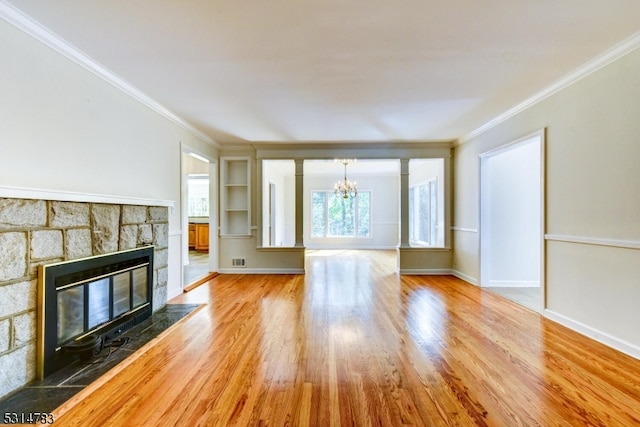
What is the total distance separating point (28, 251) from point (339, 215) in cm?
860

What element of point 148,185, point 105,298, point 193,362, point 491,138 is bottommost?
point 193,362

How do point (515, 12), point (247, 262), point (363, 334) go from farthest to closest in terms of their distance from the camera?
point (247, 262) < point (363, 334) < point (515, 12)

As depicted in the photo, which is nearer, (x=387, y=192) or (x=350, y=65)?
(x=350, y=65)

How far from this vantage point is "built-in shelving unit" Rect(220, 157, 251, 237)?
227 inches

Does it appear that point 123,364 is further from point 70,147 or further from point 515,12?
point 515,12

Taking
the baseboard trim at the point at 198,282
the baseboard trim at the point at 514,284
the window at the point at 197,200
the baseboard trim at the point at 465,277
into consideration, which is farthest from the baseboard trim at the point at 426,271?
the window at the point at 197,200

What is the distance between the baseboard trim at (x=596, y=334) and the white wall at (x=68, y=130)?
14.7 ft

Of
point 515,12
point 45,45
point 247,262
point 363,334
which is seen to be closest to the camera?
point 515,12

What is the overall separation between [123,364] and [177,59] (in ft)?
8.07

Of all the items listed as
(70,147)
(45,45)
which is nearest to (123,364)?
(70,147)

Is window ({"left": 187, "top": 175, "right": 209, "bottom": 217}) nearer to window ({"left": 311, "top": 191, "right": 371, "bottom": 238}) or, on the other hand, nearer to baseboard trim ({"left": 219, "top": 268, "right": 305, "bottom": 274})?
window ({"left": 311, "top": 191, "right": 371, "bottom": 238})

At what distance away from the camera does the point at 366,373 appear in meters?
2.11

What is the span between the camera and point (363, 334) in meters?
2.80

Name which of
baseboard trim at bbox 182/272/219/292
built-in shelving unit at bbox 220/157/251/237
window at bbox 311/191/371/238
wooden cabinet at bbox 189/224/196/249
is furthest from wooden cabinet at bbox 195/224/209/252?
baseboard trim at bbox 182/272/219/292
